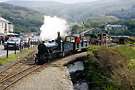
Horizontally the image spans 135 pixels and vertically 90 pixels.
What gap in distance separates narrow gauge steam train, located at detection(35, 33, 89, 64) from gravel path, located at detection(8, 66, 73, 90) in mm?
6408

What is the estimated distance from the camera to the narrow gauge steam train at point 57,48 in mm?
35938

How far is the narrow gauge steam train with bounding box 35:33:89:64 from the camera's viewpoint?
1415 inches

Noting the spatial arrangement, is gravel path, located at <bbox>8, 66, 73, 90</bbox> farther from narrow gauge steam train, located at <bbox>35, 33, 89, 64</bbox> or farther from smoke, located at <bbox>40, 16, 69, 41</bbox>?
smoke, located at <bbox>40, 16, 69, 41</bbox>

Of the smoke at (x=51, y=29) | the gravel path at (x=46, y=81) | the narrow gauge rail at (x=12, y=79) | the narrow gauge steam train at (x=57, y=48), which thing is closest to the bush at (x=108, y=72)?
the gravel path at (x=46, y=81)

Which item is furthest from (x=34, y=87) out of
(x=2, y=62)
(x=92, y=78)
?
(x=2, y=62)

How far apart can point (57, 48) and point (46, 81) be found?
13.8 metres

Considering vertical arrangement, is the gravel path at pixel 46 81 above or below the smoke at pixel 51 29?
below

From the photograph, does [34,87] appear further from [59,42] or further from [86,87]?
[59,42]

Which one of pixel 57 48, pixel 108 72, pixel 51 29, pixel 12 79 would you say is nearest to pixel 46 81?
pixel 12 79

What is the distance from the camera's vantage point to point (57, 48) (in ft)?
126

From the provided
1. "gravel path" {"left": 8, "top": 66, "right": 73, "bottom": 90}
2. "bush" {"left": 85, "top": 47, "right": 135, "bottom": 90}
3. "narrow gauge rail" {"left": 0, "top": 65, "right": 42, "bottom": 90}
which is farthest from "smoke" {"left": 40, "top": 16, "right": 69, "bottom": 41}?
"gravel path" {"left": 8, "top": 66, "right": 73, "bottom": 90}

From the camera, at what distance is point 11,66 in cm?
3256

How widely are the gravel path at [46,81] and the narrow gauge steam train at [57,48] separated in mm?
6408

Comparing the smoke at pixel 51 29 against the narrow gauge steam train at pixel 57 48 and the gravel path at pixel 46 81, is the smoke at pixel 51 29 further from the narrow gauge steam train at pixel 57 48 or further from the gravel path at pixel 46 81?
the gravel path at pixel 46 81
